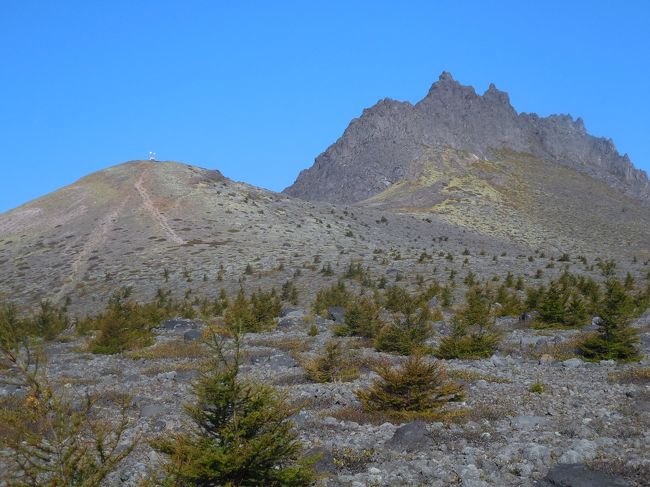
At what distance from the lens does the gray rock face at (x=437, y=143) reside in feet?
402

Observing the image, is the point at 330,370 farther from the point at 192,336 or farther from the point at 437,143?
the point at 437,143

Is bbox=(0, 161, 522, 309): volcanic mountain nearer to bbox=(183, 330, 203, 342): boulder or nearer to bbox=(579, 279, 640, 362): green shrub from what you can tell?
bbox=(183, 330, 203, 342): boulder

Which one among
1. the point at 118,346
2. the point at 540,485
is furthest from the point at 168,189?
the point at 540,485

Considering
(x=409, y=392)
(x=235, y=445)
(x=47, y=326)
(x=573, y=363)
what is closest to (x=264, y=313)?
(x=47, y=326)

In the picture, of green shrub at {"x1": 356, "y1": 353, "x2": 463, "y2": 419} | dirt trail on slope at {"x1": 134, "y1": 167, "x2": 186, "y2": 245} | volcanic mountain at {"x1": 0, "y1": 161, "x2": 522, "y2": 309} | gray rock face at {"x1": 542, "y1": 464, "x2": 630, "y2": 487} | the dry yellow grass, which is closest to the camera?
gray rock face at {"x1": 542, "y1": 464, "x2": 630, "y2": 487}

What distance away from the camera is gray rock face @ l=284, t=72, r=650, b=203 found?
122m

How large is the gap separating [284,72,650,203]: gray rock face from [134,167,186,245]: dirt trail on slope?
171ft

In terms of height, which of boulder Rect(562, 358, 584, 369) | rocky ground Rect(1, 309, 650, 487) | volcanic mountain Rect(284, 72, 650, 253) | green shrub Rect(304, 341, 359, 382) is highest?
volcanic mountain Rect(284, 72, 650, 253)

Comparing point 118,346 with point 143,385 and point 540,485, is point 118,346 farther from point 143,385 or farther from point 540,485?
point 540,485

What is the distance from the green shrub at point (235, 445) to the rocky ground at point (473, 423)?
1.99ft

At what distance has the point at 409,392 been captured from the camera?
1069cm

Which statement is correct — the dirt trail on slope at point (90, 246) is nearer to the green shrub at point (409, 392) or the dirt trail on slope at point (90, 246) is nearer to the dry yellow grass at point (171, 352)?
the dry yellow grass at point (171, 352)

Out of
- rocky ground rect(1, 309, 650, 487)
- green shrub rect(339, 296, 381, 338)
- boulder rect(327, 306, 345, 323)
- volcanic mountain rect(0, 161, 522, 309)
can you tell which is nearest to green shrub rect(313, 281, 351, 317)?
boulder rect(327, 306, 345, 323)

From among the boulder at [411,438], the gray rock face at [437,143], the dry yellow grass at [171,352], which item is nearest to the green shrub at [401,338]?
the dry yellow grass at [171,352]
